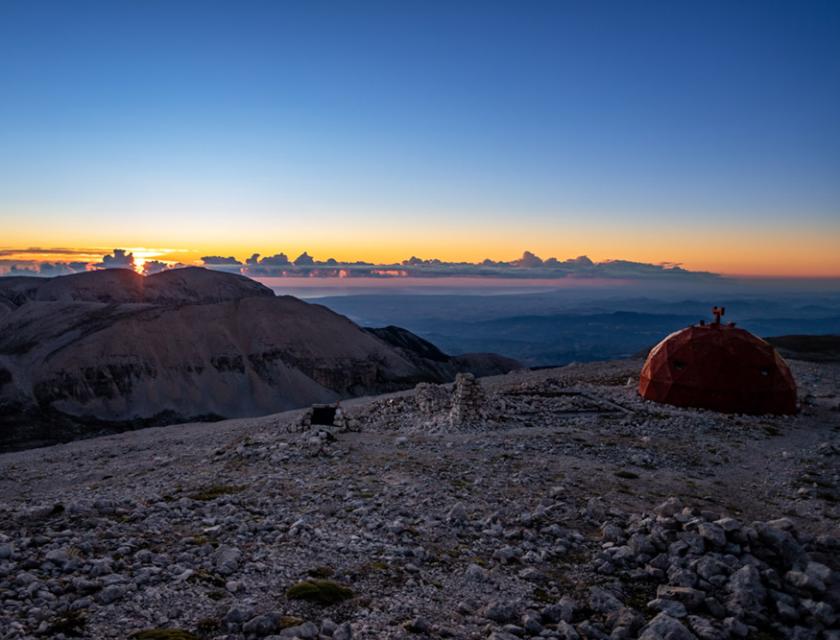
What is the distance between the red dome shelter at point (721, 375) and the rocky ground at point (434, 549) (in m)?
7.95

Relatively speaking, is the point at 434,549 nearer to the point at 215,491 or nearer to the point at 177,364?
the point at 215,491

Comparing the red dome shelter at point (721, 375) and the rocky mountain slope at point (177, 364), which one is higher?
the red dome shelter at point (721, 375)

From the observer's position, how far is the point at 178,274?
13612 centimetres

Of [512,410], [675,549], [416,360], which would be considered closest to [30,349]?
[416,360]

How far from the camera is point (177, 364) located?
75.8 meters

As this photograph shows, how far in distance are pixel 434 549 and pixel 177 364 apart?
249 feet

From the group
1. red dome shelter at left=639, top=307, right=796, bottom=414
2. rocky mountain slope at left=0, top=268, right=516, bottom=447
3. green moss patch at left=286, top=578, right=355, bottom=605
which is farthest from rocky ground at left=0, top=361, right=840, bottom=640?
rocky mountain slope at left=0, top=268, right=516, bottom=447

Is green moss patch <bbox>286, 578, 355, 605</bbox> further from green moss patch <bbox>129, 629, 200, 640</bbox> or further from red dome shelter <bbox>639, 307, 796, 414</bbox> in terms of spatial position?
red dome shelter <bbox>639, 307, 796, 414</bbox>

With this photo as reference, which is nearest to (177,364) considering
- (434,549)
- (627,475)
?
(627,475)

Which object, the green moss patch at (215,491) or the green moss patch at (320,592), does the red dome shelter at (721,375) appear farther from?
the green moss patch at (320,592)

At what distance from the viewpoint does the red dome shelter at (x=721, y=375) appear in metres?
21.3

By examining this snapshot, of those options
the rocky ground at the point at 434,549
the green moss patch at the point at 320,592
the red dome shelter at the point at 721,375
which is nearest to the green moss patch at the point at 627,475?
the rocky ground at the point at 434,549

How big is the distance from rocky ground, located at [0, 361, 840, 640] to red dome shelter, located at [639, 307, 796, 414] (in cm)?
795

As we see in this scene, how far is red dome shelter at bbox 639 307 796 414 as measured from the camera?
21266mm
